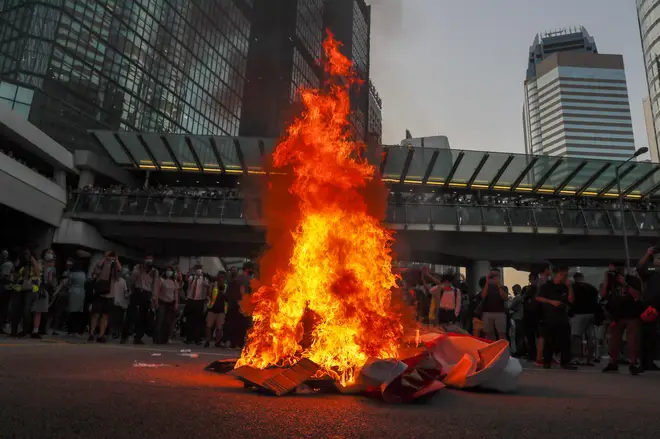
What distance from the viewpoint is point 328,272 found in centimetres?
488

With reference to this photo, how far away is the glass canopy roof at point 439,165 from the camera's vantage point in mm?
26516

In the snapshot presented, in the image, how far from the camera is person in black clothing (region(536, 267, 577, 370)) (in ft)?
22.0

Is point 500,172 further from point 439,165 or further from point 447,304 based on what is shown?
point 447,304

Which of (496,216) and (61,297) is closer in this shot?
(61,297)

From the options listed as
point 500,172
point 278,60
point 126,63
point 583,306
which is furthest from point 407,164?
A: point 126,63

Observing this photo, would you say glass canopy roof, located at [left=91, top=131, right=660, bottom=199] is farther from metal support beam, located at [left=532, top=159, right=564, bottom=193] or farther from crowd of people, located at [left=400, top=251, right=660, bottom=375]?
crowd of people, located at [left=400, top=251, right=660, bottom=375]

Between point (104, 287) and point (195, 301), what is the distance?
7.40ft

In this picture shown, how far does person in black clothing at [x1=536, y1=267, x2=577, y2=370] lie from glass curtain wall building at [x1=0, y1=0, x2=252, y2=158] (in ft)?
88.5

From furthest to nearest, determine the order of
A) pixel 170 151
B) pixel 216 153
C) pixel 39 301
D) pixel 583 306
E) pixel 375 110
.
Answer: pixel 375 110 < pixel 170 151 < pixel 216 153 < pixel 39 301 < pixel 583 306

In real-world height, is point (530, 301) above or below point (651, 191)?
below

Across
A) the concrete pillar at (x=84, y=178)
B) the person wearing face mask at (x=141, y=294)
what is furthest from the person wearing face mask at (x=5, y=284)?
the concrete pillar at (x=84, y=178)

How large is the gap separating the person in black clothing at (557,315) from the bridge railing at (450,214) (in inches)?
608

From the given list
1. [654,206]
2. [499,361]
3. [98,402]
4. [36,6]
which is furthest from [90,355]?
[36,6]

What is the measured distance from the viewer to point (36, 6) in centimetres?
3359
